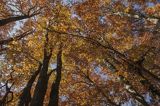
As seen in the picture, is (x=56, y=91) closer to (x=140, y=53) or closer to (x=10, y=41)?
(x=140, y=53)

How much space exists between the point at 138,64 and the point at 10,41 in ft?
34.8

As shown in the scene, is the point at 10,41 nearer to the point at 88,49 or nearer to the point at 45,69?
the point at 45,69

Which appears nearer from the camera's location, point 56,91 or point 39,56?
point 56,91

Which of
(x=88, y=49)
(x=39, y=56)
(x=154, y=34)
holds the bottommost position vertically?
(x=39, y=56)

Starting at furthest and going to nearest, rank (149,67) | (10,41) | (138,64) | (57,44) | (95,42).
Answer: (10,41)
(57,44)
(149,67)
(95,42)
(138,64)

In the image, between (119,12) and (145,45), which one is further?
(119,12)

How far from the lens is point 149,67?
48.9 feet

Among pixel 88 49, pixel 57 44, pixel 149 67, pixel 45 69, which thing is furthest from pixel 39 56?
pixel 149 67

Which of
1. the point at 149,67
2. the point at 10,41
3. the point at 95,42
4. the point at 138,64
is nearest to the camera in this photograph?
the point at 138,64

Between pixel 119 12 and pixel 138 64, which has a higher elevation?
pixel 119 12

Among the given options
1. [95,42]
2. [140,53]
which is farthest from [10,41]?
[140,53]

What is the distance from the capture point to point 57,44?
716 inches

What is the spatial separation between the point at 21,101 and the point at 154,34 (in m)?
8.10

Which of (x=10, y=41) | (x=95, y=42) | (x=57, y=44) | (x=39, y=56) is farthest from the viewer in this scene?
(x=39, y=56)
